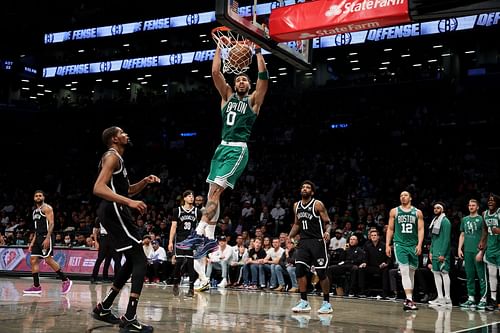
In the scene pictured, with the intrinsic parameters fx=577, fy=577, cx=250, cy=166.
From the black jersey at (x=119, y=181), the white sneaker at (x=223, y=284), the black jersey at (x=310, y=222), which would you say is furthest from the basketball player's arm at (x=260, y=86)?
the white sneaker at (x=223, y=284)

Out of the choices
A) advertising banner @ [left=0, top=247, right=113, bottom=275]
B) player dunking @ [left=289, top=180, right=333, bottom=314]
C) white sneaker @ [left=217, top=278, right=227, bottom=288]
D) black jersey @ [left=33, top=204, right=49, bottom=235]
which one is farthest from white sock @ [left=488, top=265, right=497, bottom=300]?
advertising banner @ [left=0, top=247, right=113, bottom=275]

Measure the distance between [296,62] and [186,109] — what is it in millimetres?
21537

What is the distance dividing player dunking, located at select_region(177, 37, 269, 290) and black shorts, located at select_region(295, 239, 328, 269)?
1.98 meters

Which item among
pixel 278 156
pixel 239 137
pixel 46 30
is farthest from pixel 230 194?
pixel 46 30

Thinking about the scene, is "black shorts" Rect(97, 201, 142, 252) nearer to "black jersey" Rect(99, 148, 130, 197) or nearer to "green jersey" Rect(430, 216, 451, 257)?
"black jersey" Rect(99, 148, 130, 197)

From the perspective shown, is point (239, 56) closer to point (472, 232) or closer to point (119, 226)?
point (119, 226)

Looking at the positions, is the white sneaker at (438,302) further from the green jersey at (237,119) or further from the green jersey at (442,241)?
the green jersey at (237,119)

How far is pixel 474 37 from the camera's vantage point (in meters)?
25.1

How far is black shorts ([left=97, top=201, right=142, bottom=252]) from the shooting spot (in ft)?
19.2

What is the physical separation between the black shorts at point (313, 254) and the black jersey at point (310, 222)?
92mm

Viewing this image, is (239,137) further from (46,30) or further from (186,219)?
(46,30)

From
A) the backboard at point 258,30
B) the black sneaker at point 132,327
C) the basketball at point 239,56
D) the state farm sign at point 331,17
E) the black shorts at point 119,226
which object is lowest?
the black sneaker at point 132,327

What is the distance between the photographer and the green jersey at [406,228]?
10.2 metres

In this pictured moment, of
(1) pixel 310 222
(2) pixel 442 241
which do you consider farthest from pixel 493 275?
(1) pixel 310 222
